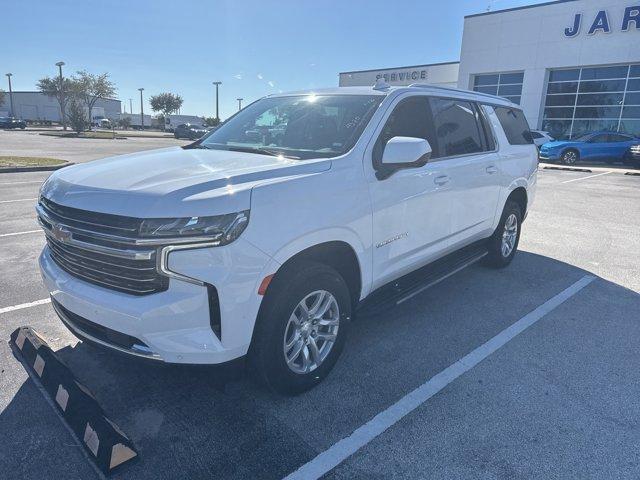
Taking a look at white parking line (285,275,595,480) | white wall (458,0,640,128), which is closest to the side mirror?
white parking line (285,275,595,480)

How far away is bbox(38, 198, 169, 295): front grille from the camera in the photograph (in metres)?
2.35

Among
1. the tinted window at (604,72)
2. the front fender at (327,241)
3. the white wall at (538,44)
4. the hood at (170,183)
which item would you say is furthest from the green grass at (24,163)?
the tinted window at (604,72)

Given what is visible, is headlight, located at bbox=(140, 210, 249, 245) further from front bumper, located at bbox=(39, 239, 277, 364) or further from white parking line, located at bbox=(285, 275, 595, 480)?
white parking line, located at bbox=(285, 275, 595, 480)

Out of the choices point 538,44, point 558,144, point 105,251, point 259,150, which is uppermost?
point 538,44

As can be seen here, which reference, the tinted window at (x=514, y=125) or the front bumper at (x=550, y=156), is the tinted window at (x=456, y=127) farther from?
the front bumper at (x=550, y=156)

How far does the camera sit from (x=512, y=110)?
19.0 ft

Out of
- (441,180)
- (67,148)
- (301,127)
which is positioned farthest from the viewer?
(67,148)

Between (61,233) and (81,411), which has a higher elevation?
(61,233)

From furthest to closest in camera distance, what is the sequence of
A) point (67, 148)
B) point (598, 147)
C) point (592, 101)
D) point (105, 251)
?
point (67, 148) → point (592, 101) → point (598, 147) → point (105, 251)

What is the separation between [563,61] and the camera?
26.6 meters

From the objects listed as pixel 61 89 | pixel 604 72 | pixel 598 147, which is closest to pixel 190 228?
pixel 598 147

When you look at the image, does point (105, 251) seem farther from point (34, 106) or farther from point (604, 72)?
point (34, 106)

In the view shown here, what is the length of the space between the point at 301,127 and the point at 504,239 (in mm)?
3207

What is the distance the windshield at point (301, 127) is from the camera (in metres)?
3.33
